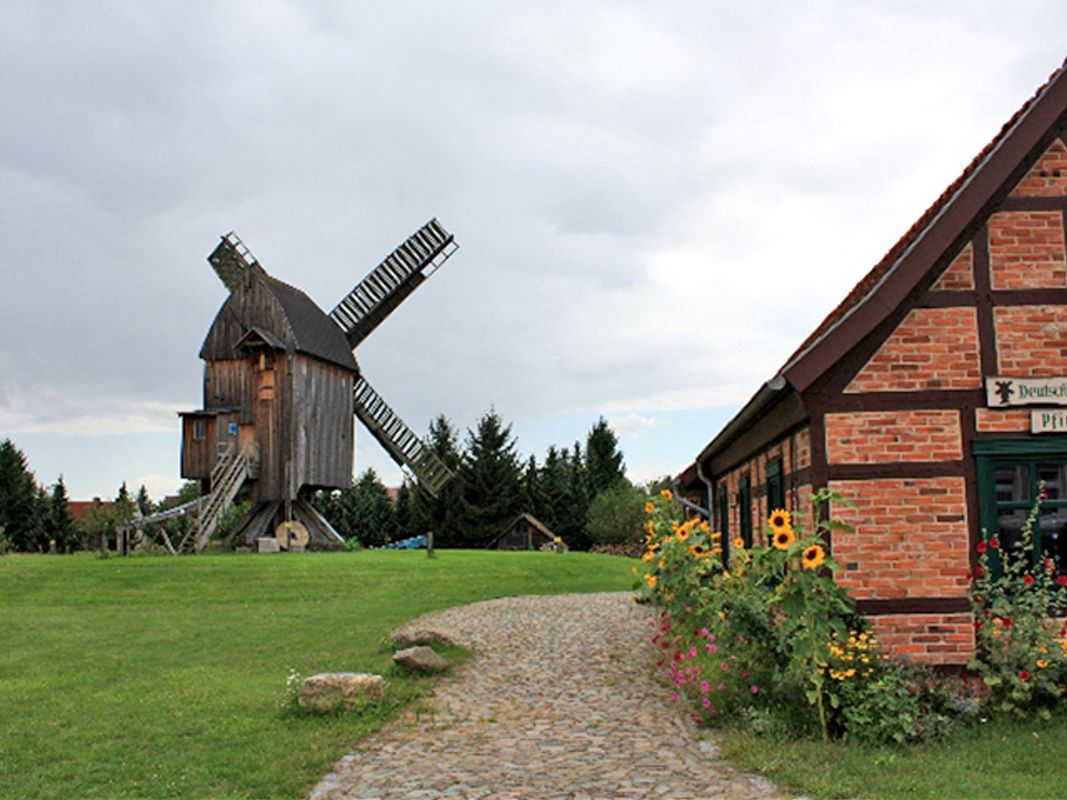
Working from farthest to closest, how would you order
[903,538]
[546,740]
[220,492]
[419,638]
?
[220,492] → [419,638] → [903,538] → [546,740]

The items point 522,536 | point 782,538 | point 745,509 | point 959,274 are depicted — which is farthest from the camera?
point 522,536

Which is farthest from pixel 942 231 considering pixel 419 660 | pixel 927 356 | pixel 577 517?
pixel 577 517

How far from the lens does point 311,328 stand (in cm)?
3422

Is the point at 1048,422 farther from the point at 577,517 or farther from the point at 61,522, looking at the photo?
the point at 61,522

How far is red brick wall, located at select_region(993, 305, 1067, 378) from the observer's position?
924cm

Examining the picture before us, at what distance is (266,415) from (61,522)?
26.4m

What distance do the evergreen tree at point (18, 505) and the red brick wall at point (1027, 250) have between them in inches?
1985

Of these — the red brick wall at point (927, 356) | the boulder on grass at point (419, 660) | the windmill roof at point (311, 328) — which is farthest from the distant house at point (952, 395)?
the windmill roof at point (311, 328)

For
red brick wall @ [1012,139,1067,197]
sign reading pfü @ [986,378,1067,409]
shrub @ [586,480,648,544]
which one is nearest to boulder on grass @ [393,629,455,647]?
sign reading pfü @ [986,378,1067,409]

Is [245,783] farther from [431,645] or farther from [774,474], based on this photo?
[774,474]

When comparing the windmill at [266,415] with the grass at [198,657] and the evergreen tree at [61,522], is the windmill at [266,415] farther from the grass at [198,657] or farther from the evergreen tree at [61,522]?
the evergreen tree at [61,522]

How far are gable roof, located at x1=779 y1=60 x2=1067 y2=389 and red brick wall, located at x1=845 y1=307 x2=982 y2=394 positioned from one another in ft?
1.38

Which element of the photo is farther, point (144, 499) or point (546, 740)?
point (144, 499)

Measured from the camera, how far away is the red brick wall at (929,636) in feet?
29.0
